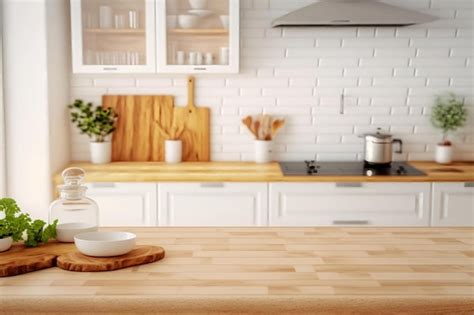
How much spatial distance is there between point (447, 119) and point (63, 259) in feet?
12.0

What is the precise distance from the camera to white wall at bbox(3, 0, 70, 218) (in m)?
4.64

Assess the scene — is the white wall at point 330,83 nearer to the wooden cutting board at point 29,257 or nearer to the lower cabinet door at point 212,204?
the lower cabinet door at point 212,204

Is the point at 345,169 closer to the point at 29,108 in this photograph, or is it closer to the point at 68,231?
the point at 29,108

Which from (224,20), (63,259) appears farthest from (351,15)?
(63,259)

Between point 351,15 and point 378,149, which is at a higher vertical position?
point 351,15

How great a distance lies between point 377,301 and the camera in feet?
6.82

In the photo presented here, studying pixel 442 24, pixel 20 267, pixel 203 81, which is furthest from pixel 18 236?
pixel 442 24

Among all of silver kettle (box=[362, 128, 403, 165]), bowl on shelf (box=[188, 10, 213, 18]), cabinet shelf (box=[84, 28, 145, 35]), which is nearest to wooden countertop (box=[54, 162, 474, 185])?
silver kettle (box=[362, 128, 403, 165])

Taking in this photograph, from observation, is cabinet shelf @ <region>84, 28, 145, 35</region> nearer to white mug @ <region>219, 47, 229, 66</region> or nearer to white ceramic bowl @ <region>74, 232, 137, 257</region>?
white mug @ <region>219, 47, 229, 66</region>

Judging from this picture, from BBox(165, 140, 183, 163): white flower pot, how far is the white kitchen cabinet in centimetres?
194

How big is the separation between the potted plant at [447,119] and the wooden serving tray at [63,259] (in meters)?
3.32

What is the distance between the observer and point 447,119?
5199 mm

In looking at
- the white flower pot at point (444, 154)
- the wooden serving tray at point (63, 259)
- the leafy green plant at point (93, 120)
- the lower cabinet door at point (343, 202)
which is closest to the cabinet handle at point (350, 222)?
the lower cabinet door at point (343, 202)

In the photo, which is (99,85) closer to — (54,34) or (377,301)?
(54,34)
